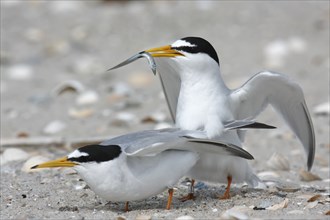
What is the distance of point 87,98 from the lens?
739 centimetres

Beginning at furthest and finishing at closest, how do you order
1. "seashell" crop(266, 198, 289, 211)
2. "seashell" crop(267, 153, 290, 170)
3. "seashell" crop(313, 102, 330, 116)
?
"seashell" crop(313, 102, 330, 116), "seashell" crop(267, 153, 290, 170), "seashell" crop(266, 198, 289, 211)

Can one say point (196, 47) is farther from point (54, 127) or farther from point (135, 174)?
point (54, 127)

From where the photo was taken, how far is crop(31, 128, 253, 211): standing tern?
390cm

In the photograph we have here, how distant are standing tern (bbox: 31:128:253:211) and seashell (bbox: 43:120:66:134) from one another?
244cm

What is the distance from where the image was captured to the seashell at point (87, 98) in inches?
289

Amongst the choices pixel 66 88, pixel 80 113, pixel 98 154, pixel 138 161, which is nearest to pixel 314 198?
pixel 138 161

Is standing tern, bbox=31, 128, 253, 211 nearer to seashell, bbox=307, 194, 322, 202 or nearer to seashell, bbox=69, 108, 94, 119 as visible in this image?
seashell, bbox=307, 194, 322, 202

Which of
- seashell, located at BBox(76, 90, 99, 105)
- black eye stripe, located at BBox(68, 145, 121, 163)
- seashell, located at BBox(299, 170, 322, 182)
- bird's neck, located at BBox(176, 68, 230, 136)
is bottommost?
seashell, located at BBox(299, 170, 322, 182)

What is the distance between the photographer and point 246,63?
28.2 ft

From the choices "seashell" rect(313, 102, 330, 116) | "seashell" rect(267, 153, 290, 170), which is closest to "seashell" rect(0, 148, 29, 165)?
"seashell" rect(267, 153, 290, 170)

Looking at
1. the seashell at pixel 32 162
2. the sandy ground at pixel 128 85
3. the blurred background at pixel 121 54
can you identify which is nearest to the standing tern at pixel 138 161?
the sandy ground at pixel 128 85

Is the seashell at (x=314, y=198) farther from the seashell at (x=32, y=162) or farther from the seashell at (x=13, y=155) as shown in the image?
the seashell at (x=13, y=155)

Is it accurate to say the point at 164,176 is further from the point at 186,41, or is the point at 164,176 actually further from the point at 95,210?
the point at 186,41

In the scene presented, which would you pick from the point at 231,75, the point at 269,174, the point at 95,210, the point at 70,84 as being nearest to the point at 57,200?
the point at 95,210
